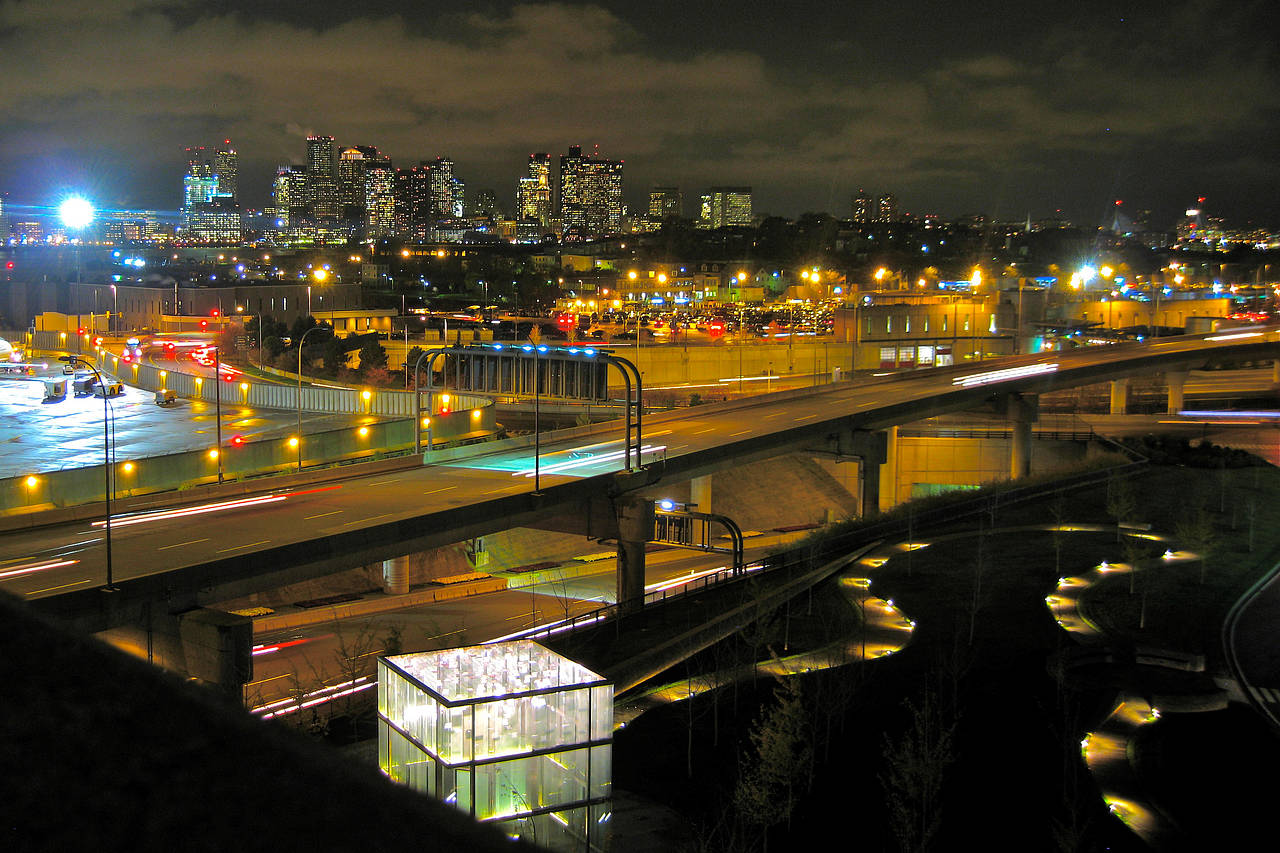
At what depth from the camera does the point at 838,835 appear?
54.4 ft

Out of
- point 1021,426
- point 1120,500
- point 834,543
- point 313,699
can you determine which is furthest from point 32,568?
point 1021,426

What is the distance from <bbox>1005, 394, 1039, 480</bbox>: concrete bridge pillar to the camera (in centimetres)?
5334

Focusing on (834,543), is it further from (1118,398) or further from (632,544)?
(1118,398)

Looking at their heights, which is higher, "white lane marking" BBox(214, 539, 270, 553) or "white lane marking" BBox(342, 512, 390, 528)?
"white lane marking" BBox(342, 512, 390, 528)

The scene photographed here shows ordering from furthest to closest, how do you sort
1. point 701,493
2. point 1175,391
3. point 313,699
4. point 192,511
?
1. point 1175,391
2. point 701,493
3. point 192,511
4. point 313,699

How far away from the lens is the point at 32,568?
21.7 m

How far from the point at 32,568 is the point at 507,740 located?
12547 millimetres

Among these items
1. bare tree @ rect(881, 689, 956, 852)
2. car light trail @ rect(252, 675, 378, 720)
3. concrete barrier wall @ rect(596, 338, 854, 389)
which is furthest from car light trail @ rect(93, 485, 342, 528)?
concrete barrier wall @ rect(596, 338, 854, 389)

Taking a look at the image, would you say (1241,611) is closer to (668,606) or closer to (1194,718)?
(1194,718)

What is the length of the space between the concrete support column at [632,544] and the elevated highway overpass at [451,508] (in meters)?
0.04

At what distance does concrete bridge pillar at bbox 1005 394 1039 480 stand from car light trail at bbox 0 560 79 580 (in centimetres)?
4200

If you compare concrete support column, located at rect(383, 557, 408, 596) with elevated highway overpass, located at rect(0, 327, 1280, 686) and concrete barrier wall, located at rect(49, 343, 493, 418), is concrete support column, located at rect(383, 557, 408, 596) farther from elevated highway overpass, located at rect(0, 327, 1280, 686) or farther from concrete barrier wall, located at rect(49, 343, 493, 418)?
concrete barrier wall, located at rect(49, 343, 493, 418)

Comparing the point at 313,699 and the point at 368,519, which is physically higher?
the point at 368,519

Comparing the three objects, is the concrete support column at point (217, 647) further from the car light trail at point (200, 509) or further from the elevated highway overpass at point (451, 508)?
the car light trail at point (200, 509)
